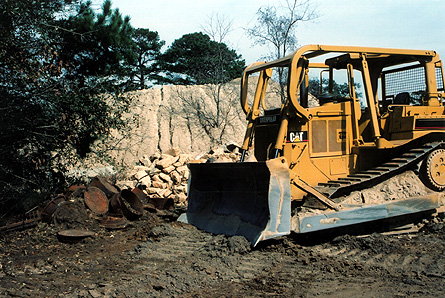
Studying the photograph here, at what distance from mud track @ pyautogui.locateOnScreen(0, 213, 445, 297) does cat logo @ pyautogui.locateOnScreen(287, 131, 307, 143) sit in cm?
152

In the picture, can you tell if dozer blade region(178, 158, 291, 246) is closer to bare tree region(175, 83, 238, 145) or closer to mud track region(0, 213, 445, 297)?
mud track region(0, 213, 445, 297)

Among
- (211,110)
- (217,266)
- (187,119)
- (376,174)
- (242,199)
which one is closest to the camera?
(217,266)

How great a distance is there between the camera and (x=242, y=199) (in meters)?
7.57

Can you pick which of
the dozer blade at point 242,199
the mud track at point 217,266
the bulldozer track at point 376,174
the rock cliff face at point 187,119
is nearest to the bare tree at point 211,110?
the rock cliff face at point 187,119

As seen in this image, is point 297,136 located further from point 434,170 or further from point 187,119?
point 187,119

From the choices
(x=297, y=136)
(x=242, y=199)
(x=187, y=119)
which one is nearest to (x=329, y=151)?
(x=297, y=136)

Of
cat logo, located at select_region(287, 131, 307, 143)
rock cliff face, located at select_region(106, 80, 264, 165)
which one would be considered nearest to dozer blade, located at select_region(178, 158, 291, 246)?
cat logo, located at select_region(287, 131, 307, 143)

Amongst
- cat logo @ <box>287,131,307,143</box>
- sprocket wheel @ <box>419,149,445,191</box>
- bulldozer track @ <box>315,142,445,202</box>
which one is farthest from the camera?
sprocket wheel @ <box>419,149,445,191</box>

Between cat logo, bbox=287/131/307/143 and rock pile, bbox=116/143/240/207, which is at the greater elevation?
cat logo, bbox=287/131/307/143

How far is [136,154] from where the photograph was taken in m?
21.7

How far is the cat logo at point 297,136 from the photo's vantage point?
7254 millimetres

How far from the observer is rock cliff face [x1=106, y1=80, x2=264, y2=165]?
2233 centimetres

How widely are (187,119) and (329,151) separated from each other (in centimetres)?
1614

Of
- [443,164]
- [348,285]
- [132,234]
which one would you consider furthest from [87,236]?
[443,164]
